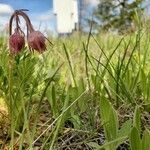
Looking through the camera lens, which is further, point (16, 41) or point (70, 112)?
point (70, 112)

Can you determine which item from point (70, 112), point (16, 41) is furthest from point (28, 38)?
point (70, 112)

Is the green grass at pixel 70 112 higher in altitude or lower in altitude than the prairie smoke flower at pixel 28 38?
lower

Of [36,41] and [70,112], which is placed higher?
[36,41]

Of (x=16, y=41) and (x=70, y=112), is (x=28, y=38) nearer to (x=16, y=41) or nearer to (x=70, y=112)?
(x=16, y=41)
